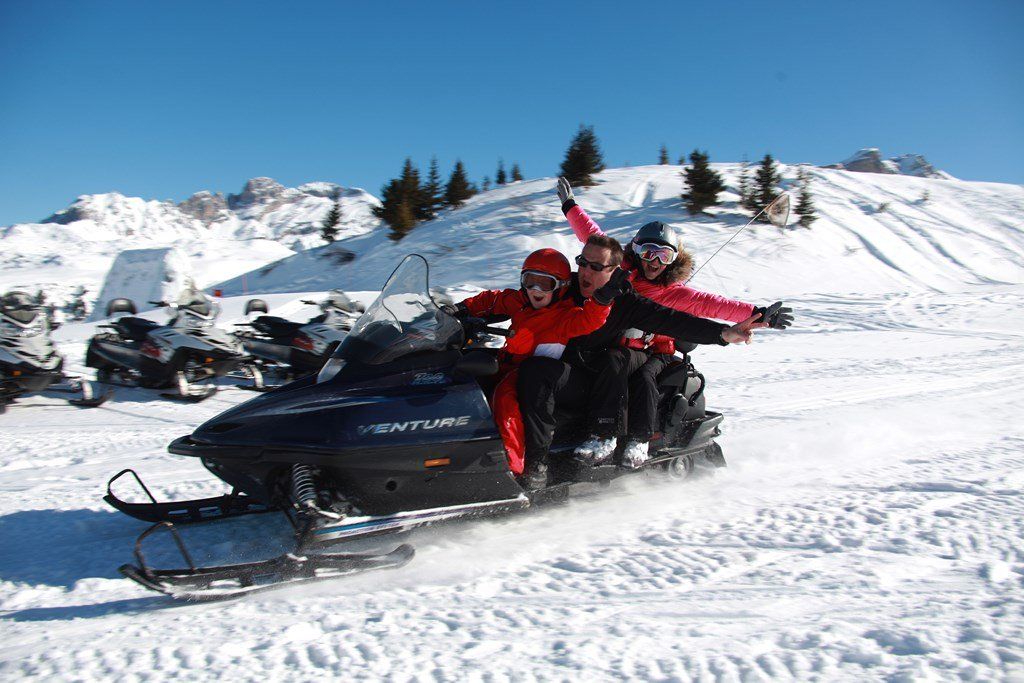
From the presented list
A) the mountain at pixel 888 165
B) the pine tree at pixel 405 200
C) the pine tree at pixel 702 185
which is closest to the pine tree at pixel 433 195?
the pine tree at pixel 405 200

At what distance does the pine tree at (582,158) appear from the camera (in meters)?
29.8

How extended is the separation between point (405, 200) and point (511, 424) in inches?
1076

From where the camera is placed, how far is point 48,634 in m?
2.39

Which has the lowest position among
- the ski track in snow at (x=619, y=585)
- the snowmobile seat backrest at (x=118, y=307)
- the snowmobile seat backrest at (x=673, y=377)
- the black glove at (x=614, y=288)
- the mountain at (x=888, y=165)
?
the ski track in snow at (x=619, y=585)

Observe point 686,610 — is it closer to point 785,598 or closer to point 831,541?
point 785,598

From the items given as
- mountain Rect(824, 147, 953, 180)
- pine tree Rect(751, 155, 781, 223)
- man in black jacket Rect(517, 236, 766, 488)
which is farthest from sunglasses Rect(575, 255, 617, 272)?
mountain Rect(824, 147, 953, 180)

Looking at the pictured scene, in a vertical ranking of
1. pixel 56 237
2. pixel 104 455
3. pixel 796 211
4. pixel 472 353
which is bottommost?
pixel 104 455

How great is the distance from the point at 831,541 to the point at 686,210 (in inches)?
928

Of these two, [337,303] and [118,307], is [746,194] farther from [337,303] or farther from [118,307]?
[118,307]

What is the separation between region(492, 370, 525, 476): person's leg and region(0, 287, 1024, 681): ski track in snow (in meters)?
0.41

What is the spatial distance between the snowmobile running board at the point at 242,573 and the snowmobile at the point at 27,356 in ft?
17.5

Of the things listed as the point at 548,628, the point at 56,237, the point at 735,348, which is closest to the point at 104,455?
the point at 548,628

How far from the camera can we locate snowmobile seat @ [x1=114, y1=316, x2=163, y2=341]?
305 inches

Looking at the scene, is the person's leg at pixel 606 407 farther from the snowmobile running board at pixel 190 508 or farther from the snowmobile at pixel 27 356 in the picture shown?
the snowmobile at pixel 27 356
